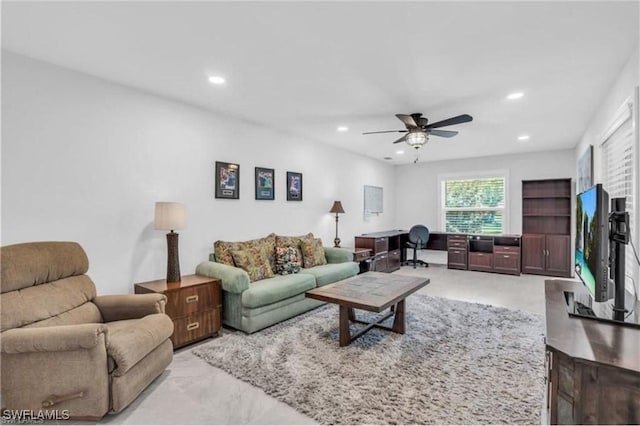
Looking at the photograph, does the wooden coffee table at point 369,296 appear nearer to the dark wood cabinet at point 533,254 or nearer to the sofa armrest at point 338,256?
the sofa armrest at point 338,256

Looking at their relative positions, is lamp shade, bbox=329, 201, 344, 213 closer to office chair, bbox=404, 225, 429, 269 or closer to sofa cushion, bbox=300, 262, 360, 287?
sofa cushion, bbox=300, 262, 360, 287

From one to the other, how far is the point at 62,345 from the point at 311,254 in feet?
10.3

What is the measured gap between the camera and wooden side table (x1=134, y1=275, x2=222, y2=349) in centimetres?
291

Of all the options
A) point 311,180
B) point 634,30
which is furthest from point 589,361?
point 311,180

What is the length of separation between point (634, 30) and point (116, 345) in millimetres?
3973

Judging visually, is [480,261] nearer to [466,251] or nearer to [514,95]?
[466,251]

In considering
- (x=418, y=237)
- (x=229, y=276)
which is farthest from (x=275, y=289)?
(x=418, y=237)

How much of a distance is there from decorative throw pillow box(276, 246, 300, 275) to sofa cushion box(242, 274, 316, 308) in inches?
7.0

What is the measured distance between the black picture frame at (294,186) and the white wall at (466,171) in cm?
400

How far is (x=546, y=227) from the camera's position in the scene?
6562 millimetres

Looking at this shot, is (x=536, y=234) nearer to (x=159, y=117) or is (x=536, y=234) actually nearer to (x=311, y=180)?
(x=311, y=180)

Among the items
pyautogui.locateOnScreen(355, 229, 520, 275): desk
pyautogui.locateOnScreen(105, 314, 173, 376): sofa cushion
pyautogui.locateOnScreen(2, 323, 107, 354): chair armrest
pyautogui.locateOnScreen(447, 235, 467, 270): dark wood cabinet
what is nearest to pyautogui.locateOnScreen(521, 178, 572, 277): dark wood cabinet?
pyautogui.locateOnScreen(355, 229, 520, 275): desk

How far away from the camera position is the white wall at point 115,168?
251 cm

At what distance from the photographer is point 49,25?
2105mm
